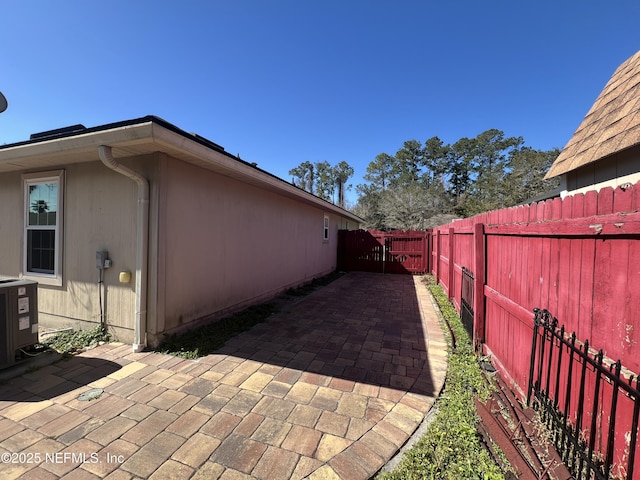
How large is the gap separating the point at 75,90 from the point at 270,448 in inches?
325

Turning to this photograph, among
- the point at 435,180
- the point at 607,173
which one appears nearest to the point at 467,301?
the point at 607,173

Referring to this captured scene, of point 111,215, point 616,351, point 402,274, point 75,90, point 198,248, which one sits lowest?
point 402,274

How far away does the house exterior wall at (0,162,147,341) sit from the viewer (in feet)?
11.9

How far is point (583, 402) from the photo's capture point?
61.2 inches

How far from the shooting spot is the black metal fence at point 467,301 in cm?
399

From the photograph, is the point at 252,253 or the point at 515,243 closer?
the point at 515,243

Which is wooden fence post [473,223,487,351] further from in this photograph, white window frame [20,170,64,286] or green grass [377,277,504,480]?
white window frame [20,170,64,286]

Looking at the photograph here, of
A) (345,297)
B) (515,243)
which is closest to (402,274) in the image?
(345,297)

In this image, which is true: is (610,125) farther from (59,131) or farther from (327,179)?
(327,179)

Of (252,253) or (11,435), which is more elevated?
(252,253)

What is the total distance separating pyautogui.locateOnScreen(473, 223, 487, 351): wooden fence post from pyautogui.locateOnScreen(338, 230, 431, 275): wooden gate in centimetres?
792

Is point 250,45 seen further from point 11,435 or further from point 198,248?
point 11,435

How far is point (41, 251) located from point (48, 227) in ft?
1.59

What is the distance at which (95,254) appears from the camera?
3.82 meters
